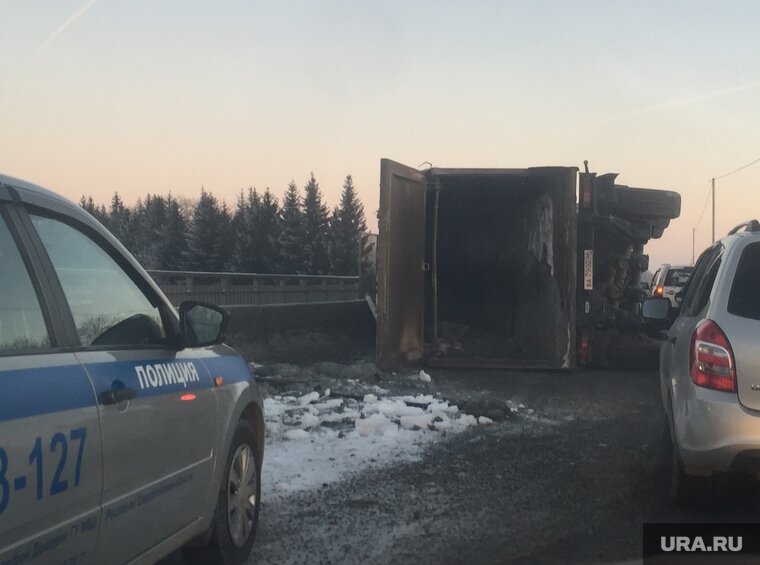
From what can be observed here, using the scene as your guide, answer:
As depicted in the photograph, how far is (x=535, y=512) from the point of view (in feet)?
18.7

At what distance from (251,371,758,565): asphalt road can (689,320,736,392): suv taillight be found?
913 millimetres

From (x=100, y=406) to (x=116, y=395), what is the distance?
0.13 m

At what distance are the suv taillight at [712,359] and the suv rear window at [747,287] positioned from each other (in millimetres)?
178

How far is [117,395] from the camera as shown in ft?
10.6

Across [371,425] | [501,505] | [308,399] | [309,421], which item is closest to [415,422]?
[371,425]

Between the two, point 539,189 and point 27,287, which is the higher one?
point 539,189

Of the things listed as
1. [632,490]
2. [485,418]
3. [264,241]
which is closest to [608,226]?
[485,418]

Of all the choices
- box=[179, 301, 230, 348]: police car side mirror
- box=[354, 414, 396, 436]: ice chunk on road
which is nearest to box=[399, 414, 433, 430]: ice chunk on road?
box=[354, 414, 396, 436]: ice chunk on road

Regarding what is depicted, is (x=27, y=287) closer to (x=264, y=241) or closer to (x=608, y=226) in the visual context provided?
(x=608, y=226)

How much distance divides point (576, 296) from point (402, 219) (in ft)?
8.63

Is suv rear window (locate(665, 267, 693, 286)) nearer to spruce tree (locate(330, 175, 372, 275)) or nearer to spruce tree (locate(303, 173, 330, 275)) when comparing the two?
spruce tree (locate(330, 175, 372, 275))

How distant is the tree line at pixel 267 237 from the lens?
73.5 metres

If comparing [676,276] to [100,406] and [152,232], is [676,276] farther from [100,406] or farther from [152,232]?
[152,232]

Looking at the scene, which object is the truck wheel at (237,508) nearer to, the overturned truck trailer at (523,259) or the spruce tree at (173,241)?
the overturned truck trailer at (523,259)
